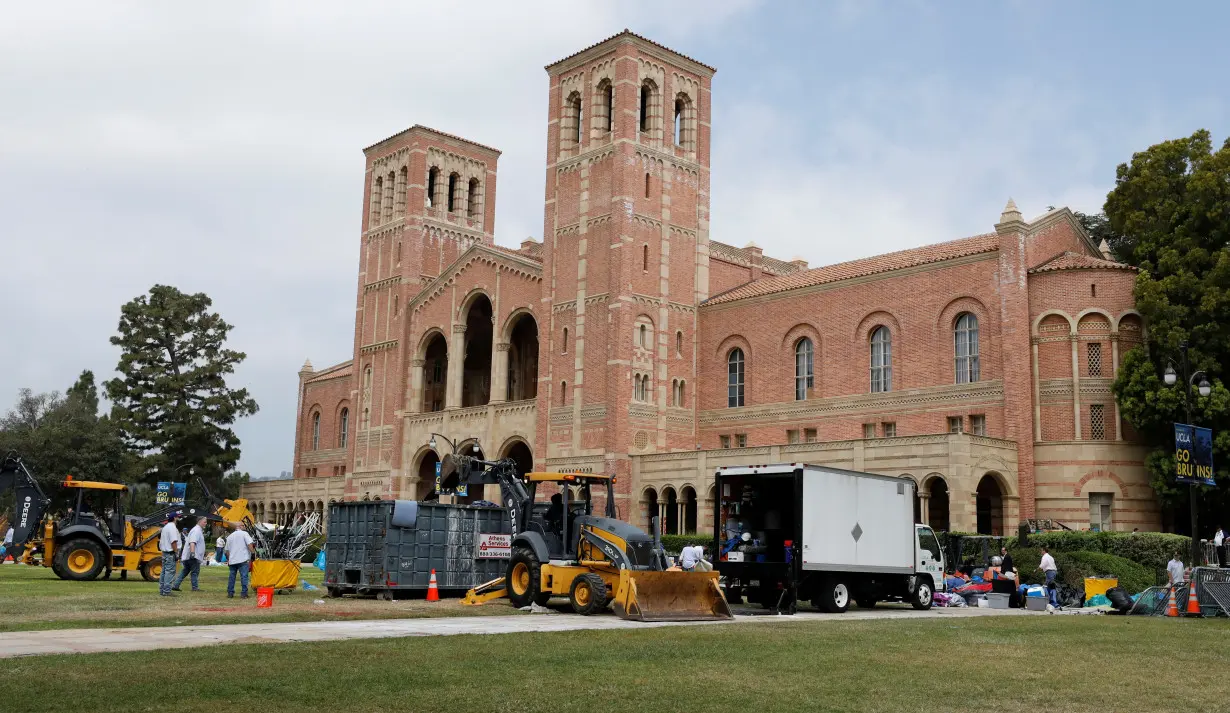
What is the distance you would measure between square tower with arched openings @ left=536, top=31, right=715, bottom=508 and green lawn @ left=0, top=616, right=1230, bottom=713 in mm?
29875

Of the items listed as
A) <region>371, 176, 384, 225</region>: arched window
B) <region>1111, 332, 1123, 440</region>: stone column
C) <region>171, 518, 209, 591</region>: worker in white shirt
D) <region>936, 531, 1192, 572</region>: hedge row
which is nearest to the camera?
<region>171, 518, 209, 591</region>: worker in white shirt

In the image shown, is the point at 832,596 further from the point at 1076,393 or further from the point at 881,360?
the point at 881,360

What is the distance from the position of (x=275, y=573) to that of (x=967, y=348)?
25643 millimetres

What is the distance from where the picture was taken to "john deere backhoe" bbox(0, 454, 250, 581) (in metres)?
30.0

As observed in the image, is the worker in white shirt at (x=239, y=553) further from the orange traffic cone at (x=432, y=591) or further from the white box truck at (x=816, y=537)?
the white box truck at (x=816, y=537)

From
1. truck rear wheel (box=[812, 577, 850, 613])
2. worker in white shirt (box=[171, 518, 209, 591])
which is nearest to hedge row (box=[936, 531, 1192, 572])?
truck rear wheel (box=[812, 577, 850, 613])

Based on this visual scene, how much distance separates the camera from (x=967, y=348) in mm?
40031

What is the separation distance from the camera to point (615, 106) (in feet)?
157

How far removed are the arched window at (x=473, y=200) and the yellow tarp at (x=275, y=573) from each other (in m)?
39.5

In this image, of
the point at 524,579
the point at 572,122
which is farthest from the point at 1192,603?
the point at 572,122

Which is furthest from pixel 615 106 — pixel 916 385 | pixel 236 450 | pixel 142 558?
pixel 236 450

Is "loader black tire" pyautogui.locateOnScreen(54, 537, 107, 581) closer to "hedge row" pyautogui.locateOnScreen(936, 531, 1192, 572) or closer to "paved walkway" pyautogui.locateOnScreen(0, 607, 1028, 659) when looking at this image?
"paved walkway" pyautogui.locateOnScreen(0, 607, 1028, 659)

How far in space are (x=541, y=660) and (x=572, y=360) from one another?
35.1 metres

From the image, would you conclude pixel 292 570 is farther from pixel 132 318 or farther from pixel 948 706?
pixel 132 318
